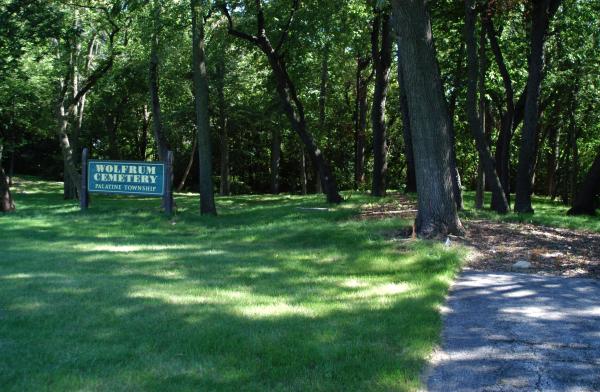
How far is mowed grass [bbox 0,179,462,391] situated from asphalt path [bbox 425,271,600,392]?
230 mm

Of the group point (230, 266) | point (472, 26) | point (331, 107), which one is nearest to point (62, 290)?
point (230, 266)

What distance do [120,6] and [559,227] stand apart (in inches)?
521

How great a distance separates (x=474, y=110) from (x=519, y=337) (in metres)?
11.3

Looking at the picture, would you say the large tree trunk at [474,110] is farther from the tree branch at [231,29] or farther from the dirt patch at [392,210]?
the tree branch at [231,29]

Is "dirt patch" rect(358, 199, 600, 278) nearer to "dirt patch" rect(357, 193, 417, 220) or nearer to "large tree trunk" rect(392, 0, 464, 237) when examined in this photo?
"large tree trunk" rect(392, 0, 464, 237)

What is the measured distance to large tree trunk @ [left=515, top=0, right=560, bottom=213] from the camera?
15.4 meters

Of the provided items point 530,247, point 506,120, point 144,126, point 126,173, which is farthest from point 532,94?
point 144,126

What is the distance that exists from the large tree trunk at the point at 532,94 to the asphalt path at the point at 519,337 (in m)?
9.07

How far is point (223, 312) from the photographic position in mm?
5996

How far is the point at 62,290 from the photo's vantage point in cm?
698

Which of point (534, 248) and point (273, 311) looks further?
point (534, 248)

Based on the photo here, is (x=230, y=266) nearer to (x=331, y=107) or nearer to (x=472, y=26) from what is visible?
(x=472, y=26)

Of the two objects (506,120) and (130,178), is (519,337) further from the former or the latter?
(506,120)

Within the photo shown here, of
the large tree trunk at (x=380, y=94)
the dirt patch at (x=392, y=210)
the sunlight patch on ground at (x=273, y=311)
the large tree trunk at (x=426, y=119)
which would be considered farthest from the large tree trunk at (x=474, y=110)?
the sunlight patch on ground at (x=273, y=311)
